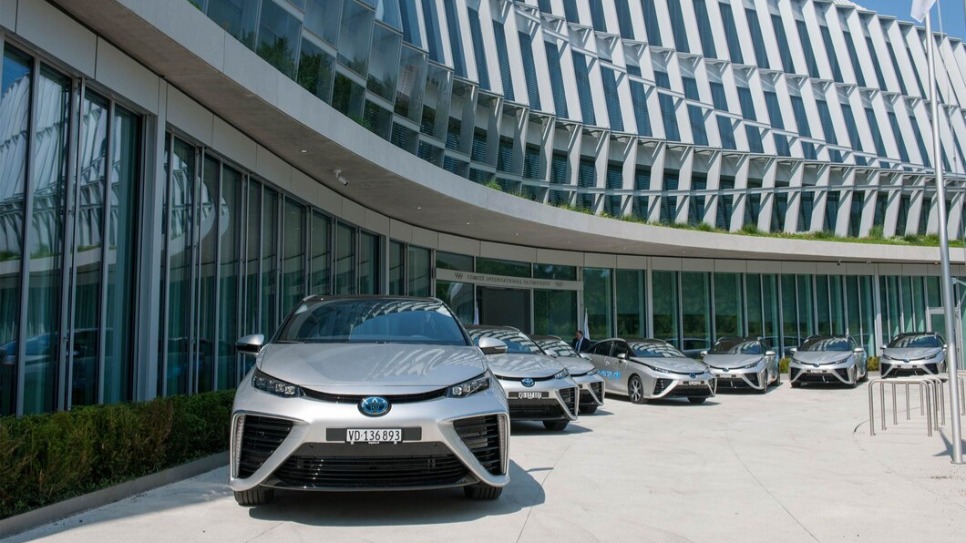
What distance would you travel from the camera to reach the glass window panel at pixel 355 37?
50.8ft

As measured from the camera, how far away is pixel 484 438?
20.1 feet

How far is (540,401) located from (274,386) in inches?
258

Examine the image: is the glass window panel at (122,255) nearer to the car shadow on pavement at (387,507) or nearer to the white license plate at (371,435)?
the car shadow on pavement at (387,507)

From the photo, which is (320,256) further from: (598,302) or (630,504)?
(598,302)

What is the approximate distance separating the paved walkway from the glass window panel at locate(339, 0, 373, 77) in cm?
785

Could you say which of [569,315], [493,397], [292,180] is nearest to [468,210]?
[292,180]

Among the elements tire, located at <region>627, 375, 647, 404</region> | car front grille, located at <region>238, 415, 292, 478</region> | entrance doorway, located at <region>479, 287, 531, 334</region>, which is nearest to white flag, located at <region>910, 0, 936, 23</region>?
car front grille, located at <region>238, 415, 292, 478</region>

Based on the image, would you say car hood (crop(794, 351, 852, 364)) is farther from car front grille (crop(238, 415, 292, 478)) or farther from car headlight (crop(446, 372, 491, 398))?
car front grille (crop(238, 415, 292, 478))

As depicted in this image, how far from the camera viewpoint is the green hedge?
5918 mm

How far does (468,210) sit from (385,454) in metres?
15.8

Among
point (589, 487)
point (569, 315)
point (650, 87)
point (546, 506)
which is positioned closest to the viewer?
point (546, 506)

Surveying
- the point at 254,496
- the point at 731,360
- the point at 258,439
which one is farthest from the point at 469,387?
the point at 731,360

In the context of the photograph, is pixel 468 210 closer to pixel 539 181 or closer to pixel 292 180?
pixel 292 180

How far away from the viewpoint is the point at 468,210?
2128 centimetres
